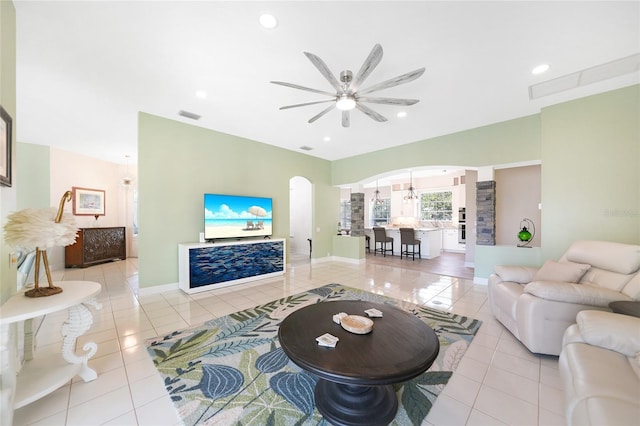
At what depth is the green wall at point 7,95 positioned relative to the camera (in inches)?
65.9

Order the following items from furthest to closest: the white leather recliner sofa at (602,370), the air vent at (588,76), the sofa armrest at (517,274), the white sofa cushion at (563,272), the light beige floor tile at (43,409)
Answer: the sofa armrest at (517,274) → the air vent at (588,76) → the white sofa cushion at (563,272) → the light beige floor tile at (43,409) → the white leather recliner sofa at (602,370)

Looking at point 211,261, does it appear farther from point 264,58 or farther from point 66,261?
point 66,261

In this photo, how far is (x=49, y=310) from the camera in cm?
151

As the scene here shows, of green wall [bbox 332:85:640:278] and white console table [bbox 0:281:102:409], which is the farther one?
green wall [bbox 332:85:640:278]

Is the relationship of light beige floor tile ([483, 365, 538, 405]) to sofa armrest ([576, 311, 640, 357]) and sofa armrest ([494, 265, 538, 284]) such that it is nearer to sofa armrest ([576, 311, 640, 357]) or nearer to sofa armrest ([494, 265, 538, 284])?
sofa armrest ([576, 311, 640, 357])

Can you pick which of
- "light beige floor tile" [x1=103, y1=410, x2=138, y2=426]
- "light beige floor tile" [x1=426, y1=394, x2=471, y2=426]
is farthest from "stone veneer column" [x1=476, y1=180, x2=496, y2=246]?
"light beige floor tile" [x1=103, y1=410, x2=138, y2=426]

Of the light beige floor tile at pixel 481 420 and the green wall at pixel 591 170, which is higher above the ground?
the green wall at pixel 591 170

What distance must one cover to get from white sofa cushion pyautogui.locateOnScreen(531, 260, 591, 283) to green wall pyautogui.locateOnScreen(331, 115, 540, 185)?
7.49 feet

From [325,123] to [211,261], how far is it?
3.31 metres

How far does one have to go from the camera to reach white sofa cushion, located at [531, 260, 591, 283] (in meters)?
2.53

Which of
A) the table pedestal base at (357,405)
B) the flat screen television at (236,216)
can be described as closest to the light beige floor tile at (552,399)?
the table pedestal base at (357,405)

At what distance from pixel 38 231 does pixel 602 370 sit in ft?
12.1

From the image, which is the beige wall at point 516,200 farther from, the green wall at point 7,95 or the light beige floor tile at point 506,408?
the green wall at point 7,95

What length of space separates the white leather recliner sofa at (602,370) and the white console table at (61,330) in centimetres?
304
